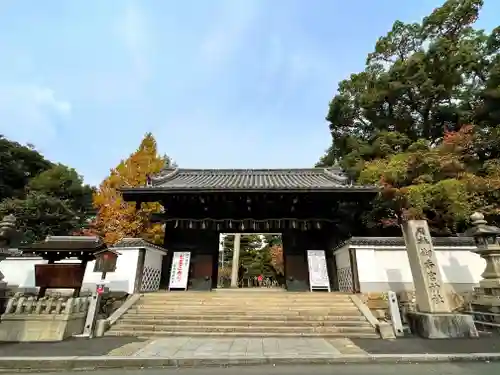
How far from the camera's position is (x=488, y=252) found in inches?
A: 354

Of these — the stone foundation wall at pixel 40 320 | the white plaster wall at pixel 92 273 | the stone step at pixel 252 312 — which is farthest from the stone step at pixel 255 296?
the stone foundation wall at pixel 40 320

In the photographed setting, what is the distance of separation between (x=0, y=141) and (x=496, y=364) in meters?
41.1

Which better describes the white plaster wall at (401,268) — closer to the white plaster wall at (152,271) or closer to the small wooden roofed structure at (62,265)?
the white plaster wall at (152,271)

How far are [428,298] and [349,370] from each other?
4343mm

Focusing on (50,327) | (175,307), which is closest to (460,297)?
(175,307)

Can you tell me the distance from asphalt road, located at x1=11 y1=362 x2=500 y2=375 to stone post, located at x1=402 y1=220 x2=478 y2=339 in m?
2.09

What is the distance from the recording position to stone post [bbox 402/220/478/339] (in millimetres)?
7262

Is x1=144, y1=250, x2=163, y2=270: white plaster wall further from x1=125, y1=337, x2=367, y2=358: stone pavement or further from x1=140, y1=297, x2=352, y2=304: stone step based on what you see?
x1=125, y1=337, x2=367, y2=358: stone pavement

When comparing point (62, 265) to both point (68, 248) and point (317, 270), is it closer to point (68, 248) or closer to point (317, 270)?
point (68, 248)

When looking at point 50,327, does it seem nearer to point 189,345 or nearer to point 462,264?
point 189,345

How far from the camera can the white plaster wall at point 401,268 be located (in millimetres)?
10031

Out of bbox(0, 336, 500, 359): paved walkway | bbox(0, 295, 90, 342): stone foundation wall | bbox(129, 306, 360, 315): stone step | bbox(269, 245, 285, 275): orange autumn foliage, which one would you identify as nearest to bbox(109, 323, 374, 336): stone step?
bbox(0, 336, 500, 359): paved walkway

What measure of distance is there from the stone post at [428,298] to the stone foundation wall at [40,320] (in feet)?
31.7

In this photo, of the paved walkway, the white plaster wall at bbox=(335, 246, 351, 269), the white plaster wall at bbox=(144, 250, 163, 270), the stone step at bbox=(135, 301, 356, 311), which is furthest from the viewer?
the white plaster wall at bbox=(144, 250, 163, 270)
